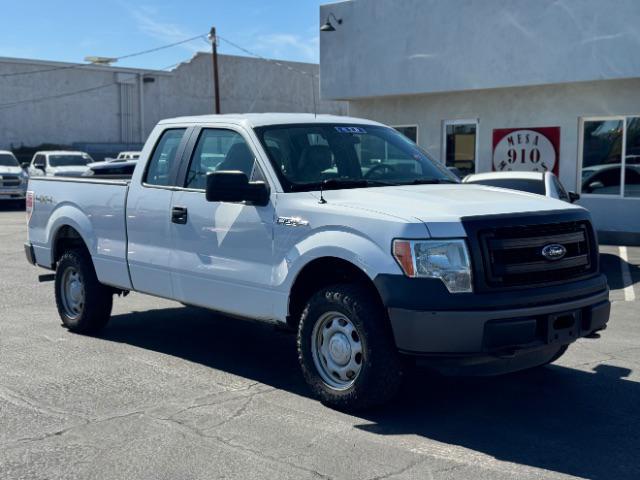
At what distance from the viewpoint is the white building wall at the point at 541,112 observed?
16719 millimetres

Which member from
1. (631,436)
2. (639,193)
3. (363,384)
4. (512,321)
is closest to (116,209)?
(363,384)

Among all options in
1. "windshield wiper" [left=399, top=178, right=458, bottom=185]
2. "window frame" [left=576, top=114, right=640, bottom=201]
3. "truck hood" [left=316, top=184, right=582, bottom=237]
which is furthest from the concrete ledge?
"truck hood" [left=316, top=184, right=582, bottom=237]

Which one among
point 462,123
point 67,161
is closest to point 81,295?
point 462,123

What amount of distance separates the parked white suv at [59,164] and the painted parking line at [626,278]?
18.9m

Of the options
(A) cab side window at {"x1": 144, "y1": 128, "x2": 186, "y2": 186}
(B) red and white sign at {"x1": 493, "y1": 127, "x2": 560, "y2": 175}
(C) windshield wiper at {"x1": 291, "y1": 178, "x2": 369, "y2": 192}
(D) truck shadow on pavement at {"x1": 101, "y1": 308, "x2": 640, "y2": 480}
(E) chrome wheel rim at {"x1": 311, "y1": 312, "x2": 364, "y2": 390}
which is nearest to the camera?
(D) truck shadow on pavement at {"x1": 101, "y1": 308, "x2": 640, "y2": 480}

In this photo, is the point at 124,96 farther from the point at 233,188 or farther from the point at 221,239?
the point at 233,188

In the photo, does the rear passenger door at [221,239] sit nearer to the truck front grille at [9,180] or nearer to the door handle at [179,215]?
the door handle at [179,215]

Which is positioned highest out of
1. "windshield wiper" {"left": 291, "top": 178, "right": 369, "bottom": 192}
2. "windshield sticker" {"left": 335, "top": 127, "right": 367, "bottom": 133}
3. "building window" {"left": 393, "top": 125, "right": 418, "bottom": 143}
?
"building window" {"left": 393, "top": 125, "right": 418, "bottom": 143}

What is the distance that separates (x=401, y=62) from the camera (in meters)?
19.5

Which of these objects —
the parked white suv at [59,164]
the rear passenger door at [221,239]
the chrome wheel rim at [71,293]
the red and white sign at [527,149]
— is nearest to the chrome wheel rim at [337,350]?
the rear passenger door at [221,239]

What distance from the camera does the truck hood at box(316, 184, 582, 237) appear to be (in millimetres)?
5238

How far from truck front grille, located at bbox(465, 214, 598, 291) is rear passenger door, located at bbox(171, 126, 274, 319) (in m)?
1.62

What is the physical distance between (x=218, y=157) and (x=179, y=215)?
56 cm

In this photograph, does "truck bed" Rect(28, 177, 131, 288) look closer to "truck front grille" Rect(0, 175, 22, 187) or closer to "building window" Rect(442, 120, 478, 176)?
"building window" Rect(442, 120, 478, 176)
